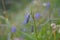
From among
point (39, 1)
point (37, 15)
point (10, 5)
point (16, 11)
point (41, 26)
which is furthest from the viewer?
point (10, 5)

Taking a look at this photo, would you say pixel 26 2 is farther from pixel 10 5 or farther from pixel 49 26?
pixel 49 26

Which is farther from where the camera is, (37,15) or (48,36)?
(37,15)

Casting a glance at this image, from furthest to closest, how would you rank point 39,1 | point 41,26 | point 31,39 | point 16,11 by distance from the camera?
point 16,11 → point 39,1 → point 41,26 → point 31,39

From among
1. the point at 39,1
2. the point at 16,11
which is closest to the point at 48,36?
the point at 39,1

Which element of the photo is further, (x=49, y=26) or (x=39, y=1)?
(x=39, y=1)

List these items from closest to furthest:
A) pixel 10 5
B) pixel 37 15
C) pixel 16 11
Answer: pixel 37 15 < pixel 16 11 < pixel 10 5

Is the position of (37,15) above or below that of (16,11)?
above

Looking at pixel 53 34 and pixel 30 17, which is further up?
pixel 30 17

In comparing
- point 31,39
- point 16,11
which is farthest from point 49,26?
point 16,11

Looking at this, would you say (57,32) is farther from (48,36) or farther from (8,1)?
(8,1)
